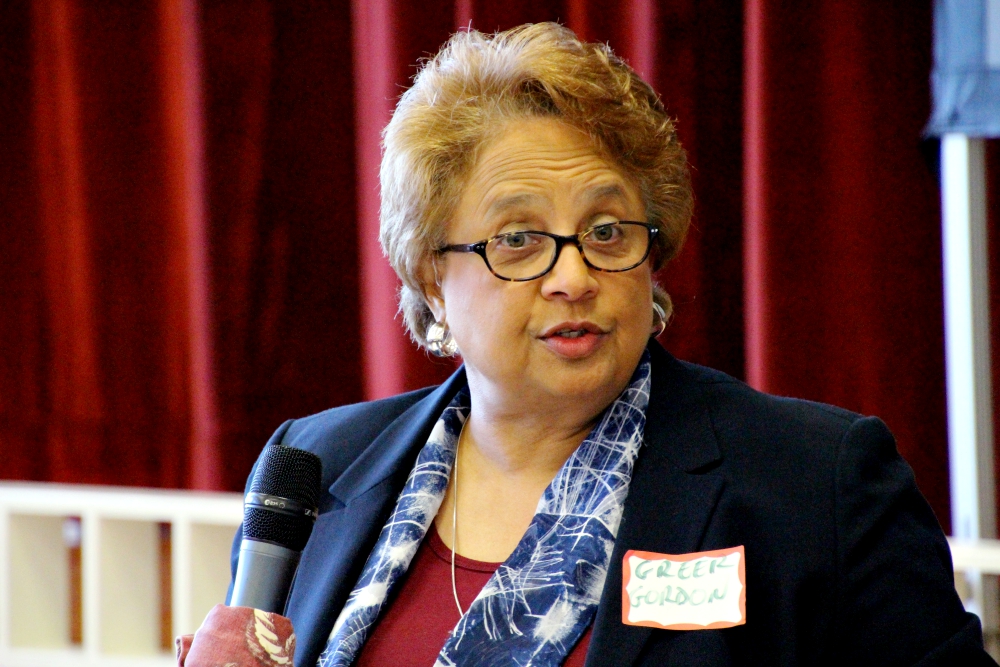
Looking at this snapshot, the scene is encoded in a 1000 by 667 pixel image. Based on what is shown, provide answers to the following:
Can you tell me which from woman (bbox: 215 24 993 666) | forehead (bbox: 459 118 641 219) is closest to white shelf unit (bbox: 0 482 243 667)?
woman (bbox: 215 24 993 666)

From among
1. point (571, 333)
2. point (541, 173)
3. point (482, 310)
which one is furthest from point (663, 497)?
point (541, 173)

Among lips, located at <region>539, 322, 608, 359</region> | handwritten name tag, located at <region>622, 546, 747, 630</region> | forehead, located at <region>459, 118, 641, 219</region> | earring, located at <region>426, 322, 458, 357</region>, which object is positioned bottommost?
handwritten name tag, located at <region>622, 546, 747, 630</region>

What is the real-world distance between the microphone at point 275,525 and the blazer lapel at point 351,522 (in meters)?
0.26

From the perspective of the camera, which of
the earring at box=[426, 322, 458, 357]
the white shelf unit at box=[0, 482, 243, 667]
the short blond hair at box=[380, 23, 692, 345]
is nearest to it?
the short blond hair at box=[380, 23, 692, 345]

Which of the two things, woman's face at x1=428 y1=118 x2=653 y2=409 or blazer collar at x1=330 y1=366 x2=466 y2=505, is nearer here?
woman's face at x1=428 y1=118 x2=653 y2=409

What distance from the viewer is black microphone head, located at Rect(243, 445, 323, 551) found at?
49.3 inches

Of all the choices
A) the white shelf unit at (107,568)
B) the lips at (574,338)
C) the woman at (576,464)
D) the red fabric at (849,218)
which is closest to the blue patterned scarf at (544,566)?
the woman at (576,464)

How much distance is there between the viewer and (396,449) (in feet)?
5.56

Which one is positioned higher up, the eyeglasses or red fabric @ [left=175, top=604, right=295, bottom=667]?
the eyeglasses

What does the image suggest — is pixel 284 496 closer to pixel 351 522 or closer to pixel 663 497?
pixel 351 522

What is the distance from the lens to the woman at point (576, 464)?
127cm

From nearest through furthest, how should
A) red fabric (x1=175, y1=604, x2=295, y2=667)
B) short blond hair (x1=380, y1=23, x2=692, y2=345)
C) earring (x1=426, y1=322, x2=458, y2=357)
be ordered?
red fabric (x1=175, y1=604, x2=295, y2=667) → short blond hair (x1=380, y1=23, x2=692, y2=345) → earring (x1=426, y1=322, x2=458, y2=357)

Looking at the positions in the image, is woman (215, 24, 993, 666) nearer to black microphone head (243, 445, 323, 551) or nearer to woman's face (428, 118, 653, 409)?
woman's face (428, 118, 653, 409)

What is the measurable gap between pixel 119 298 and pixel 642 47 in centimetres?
139
